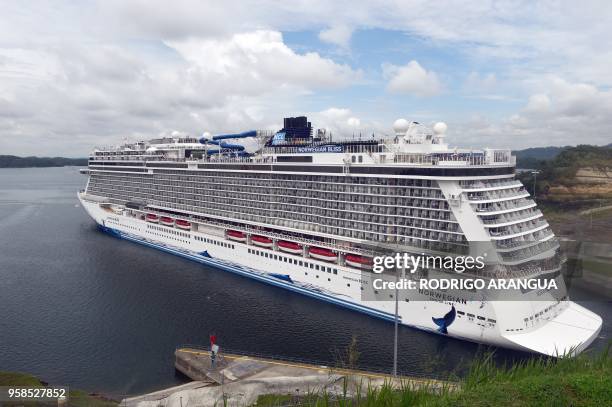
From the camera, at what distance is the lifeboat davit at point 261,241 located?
137ft

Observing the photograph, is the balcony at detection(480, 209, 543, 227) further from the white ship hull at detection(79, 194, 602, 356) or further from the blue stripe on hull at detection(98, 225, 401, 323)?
the blue stripe on hull at detection(98, 225, 401, 323)

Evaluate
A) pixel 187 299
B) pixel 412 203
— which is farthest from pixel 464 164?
pixel 187 299

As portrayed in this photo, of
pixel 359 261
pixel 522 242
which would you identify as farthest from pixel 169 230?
pixel 522 242

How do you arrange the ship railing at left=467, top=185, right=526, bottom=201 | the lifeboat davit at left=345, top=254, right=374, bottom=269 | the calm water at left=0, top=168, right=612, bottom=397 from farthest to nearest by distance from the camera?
the lifeboat davit at left=345, top=254, right=374, bottom=269 → the ship railing at left=467, top=185, right=526, bottom=201 → the calm water at left=0, top=168, right=612, bottom=397

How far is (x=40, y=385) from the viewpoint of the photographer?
2402 centimetres

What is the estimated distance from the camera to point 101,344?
2978 centimetres

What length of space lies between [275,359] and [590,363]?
57.8ft

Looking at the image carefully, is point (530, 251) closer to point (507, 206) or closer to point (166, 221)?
point (507, 206)

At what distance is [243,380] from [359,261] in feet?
45.7

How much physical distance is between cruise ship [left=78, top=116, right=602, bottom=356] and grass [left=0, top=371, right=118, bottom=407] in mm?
16708

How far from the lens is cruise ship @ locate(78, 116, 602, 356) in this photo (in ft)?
89.7

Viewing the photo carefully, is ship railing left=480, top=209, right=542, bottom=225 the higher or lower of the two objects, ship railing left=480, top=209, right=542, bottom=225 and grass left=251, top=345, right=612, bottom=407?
the higher

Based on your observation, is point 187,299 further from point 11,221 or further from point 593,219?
point 593,219

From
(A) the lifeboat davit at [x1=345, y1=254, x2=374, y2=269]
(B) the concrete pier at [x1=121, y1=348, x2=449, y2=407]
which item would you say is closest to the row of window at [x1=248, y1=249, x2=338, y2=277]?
(A) the lifeboat davit at [x1=345, y1=254, x2=374, y2=269]
